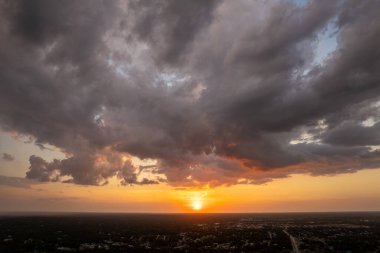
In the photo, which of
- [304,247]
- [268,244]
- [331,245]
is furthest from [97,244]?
[331,245]

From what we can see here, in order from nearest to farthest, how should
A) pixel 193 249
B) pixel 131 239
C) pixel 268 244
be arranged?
pixel 193 249 < pixel 268 244 < pixel 131 239

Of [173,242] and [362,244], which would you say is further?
[173,242]

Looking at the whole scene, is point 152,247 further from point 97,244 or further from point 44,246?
point 44,246

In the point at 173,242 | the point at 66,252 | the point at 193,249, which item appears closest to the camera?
the point at 66,252

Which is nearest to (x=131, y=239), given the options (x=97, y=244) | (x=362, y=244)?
(x=97, y=244)

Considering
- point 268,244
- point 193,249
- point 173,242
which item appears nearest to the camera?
point 193,249

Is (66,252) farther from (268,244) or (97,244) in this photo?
(268,244)

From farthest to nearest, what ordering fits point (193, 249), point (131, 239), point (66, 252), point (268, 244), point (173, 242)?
point (131, 239) → point (173, 242) → point (268, 244) → point (193, 249) → point (66, 252)

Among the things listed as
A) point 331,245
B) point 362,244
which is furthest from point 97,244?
point 362,244

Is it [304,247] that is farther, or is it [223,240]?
[223,240]
